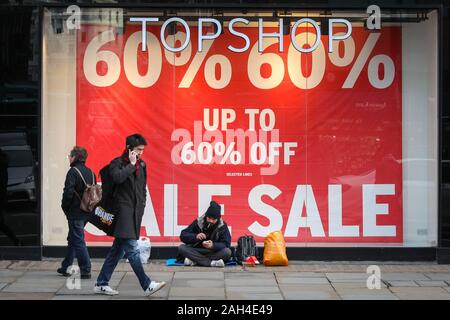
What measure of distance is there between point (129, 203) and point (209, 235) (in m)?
2.61

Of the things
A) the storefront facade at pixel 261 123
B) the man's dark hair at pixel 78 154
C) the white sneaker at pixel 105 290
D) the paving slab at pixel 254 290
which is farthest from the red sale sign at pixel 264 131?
the white sneaker at pixel 105 290

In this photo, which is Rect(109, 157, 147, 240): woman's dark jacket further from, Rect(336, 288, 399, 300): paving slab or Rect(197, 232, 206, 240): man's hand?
Rect(336, 288, 399, 300): paving slab

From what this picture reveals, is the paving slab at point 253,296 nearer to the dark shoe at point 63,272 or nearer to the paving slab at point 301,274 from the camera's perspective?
the paving slab at point 301,274

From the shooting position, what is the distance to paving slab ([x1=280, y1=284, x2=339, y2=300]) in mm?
8844

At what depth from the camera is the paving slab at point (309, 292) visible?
29.0ft

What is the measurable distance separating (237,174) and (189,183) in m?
0.78

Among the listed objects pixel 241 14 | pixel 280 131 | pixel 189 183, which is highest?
pixel 241 14

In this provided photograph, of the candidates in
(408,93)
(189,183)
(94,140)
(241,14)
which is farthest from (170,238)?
(408,93)

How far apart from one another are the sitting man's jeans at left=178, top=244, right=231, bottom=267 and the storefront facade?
3.01ft

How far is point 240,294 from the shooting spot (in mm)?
8984

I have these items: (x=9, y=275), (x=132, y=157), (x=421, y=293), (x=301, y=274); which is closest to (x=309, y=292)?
(x=301, y=274)

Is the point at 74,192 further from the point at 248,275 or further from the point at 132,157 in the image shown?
the point at 248,275
